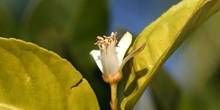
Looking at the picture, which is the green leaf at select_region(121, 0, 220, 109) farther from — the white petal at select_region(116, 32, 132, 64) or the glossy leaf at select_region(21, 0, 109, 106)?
the glossy leaf at select_region(21, 0, 109, 106)

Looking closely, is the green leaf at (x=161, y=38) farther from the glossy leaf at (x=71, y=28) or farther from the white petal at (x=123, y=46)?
the glossy leaf at (x=71, y=28)

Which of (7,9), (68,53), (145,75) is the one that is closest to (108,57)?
(145,75)

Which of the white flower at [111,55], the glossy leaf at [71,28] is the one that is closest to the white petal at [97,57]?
the white flower at [111,55]

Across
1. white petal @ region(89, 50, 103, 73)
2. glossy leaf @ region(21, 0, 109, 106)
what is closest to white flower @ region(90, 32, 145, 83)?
white petal @ region(89, 50, 103, 73)

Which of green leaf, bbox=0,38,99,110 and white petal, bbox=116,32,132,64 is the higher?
green leaf, bbox=0,38,99,110

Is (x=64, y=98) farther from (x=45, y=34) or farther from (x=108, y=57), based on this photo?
(x=45, y=34)

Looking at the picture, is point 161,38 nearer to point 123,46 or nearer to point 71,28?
point 123,46
